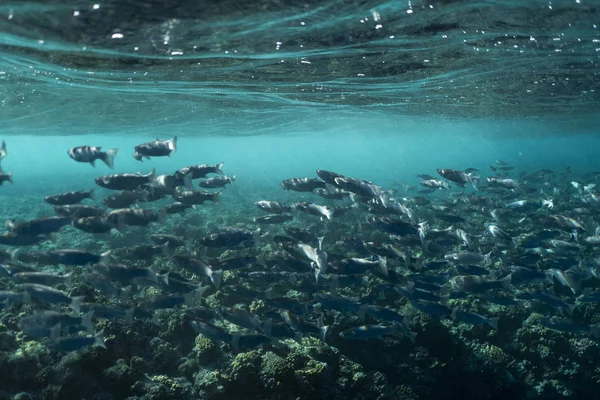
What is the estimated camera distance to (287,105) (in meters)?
26.7

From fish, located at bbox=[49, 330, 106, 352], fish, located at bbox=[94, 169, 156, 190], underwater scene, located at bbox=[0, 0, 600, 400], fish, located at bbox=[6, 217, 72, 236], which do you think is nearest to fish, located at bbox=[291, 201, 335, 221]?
underwater scene, located at bbox=[0, 0, 600, 400]

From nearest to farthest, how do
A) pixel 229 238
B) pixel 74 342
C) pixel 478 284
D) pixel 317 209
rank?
pixel 74 342, pixel 478 284, pixel 229 238, pixel 317 209

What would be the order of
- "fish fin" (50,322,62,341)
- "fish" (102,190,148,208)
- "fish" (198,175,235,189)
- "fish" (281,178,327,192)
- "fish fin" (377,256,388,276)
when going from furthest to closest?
1. "fish" (198,175,235,189)
2. "fish" (281,178,327,192)
3. "fish" (102,190,148,208)
4. "fish fin" (377,256,388,276)
5. "fish fin" (50,322,62,341)

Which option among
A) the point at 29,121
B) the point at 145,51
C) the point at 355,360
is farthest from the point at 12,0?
the point at 29,121

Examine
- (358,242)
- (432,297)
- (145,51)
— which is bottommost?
(432,297)

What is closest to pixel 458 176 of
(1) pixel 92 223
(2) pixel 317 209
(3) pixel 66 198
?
(2) pixel 317 209

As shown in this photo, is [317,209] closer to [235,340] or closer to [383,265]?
[383,265]

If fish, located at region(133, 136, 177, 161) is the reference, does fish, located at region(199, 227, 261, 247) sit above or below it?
below

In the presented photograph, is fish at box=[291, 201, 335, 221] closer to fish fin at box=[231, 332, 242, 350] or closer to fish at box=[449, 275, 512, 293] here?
fish at box=[449, 275, 512, 293]

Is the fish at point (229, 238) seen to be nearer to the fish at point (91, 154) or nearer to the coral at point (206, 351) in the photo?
the coral at point (206, 351)

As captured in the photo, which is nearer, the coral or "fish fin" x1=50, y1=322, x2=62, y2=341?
"fish fin" x1=50, y1=322, x2=62, y2=341

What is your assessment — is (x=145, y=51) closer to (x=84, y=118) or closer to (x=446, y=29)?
(x=446, y=29)

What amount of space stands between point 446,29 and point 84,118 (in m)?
31.4

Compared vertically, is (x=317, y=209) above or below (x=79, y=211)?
below
